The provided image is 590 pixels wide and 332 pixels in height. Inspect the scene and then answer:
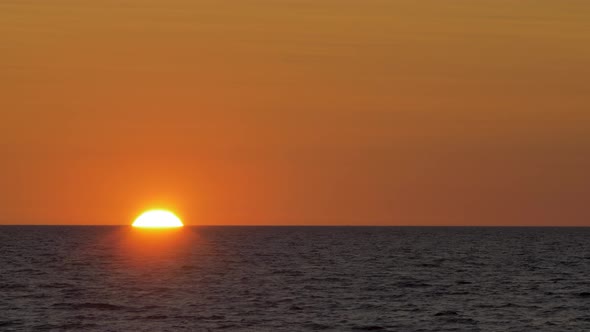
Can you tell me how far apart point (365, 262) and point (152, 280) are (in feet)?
134

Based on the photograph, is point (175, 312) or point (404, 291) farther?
point (404, 291)

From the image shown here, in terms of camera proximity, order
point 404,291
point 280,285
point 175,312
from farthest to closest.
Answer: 1. point 280,285
2. point 404,291
3. point 175,312

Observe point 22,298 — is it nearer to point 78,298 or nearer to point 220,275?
point 78,298

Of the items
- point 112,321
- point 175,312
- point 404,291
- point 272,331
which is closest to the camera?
point 272,331

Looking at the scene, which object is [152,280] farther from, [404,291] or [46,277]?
[404,291]

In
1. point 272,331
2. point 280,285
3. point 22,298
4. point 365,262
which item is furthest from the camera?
point 365,262

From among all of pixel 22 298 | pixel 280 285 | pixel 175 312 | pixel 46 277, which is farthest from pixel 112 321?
pixel 46 277

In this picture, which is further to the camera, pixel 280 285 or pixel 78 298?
pixel 280 285

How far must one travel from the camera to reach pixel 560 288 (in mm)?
91938

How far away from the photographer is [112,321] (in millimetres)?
66500

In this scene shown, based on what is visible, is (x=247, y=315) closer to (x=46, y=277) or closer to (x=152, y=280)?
(x=152, y=280)

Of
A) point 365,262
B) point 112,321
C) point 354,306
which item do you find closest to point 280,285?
point 354,306

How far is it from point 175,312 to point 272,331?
11293 millimetres

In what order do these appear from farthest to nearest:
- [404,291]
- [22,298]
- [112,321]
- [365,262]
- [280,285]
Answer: [365,262], [280,285], [404,291], [22,298], [112,321]
